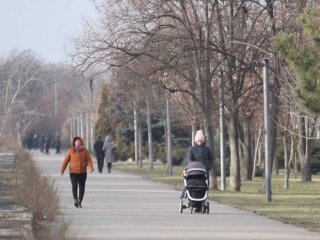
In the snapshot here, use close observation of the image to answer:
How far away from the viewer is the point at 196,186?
28.9 metres

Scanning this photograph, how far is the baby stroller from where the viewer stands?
28875 millimetres

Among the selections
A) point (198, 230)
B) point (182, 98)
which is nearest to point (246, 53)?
point (182, 98)

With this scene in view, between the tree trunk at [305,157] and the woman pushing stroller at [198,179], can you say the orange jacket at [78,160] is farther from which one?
the tree trunk at [305,157]

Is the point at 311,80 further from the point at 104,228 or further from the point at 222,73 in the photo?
the point at 222,73

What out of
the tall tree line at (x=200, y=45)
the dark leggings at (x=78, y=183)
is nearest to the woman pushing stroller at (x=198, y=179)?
the dark leggings at (x=78, y=183)

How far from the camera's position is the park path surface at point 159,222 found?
22239 millimetres

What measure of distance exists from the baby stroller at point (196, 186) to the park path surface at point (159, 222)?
0.32 metres

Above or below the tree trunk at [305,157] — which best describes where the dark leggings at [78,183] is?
below

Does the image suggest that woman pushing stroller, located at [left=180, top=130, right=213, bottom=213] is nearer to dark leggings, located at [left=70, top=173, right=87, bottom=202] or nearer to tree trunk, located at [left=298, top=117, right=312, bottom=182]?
dark leggings, located at [left=70, top=173, right=87, bottom=202]

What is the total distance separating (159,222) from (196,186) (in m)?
3.47

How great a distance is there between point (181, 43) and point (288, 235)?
21462 millimetres

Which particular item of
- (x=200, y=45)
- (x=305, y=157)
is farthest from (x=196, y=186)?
(x=305, y=157)

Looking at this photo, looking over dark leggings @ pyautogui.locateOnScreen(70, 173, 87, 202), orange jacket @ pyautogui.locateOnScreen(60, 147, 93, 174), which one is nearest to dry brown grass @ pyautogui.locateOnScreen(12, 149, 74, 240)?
dark leggings @ pyautogui.locateOnScreen(70, 173, 87, 202)

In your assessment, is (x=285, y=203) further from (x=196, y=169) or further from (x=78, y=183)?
(x=78, y=183)
